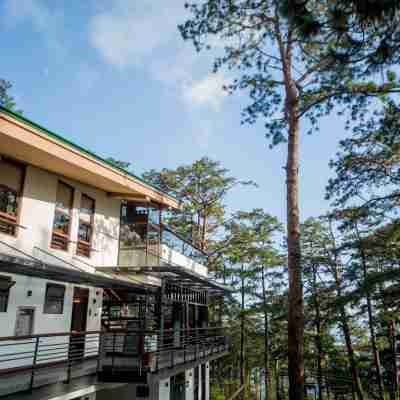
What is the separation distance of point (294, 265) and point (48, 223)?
23.6 feet

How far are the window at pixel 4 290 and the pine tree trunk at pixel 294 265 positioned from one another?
7.23 meters

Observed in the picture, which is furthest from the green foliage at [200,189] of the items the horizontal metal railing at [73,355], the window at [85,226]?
the horizontal metal railing at [73,355]

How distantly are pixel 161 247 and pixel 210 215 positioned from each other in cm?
1283

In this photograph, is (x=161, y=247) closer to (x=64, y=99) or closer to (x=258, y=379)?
(x=64, y=99)

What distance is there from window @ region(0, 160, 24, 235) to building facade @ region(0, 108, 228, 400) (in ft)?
0.09

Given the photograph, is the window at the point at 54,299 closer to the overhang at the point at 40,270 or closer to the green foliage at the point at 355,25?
the overhang at the point at 40,270

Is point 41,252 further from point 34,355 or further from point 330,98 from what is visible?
point 330,98

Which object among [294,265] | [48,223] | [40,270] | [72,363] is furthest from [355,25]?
[72,363]

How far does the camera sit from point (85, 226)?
1265 centimetres

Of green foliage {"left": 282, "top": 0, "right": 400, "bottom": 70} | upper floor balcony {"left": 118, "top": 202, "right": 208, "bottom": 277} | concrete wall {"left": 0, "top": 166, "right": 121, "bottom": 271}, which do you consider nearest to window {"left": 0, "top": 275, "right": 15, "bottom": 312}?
concrete wall {"left": 0, "top": 166, "right": 121, "bottom": 271}

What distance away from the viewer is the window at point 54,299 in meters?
10.5

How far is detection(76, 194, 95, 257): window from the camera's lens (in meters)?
12.3

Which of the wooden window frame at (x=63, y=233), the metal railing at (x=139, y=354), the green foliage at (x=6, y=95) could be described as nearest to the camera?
the metal railing at (x=139, y=354)

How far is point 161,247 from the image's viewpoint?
13.9 m
